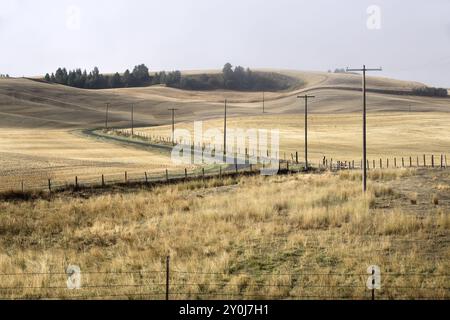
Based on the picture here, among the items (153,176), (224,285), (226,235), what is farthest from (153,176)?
(224,285)

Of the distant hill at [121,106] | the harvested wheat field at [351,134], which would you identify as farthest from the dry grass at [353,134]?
the distant hill at [121,106]

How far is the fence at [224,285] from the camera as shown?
13594mm

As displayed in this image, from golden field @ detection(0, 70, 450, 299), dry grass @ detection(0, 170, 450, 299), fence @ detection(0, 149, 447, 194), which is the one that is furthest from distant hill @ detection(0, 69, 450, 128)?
dry grass @ detection(0, 170, 450, 299)

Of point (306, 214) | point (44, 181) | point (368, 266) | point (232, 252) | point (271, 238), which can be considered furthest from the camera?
point (44, 181)

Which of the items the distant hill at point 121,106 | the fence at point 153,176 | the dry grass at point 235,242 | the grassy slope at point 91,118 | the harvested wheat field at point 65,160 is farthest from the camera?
the distant hill at point 121,106

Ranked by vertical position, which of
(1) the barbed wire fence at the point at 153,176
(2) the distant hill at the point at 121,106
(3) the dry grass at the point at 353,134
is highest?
(2) the distant hill at the point at 121,106

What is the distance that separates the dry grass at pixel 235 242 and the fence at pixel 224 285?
0.03m

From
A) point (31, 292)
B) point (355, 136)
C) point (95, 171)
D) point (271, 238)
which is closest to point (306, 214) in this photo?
point (271, 238)

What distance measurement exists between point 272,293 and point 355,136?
73523mm

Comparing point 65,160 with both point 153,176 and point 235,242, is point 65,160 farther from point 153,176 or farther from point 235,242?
point 235,242

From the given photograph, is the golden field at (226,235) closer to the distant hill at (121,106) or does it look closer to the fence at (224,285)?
the fence at (224,285)

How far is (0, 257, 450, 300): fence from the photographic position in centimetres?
1359

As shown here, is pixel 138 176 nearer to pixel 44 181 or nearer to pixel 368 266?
pixel 44 181

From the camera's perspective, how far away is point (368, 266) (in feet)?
52.0
